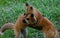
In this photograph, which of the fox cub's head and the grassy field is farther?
the grassy field

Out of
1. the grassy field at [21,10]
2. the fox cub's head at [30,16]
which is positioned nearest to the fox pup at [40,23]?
the fox cub's head at [30,16]

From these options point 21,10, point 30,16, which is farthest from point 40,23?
point 21,10

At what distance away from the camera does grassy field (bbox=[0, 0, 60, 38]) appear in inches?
350

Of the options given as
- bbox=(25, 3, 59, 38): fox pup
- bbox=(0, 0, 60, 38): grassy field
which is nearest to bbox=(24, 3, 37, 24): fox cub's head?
bbox=(25, 3, 59, 38): fox pup

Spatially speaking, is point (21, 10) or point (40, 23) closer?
point (40, 23)

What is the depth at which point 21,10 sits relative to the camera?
384 inches

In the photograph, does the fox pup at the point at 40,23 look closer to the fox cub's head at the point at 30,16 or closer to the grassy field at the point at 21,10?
A: the fox cub's head at the point at 30,16

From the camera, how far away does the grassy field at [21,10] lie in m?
8.90

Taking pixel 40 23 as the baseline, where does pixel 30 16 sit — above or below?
above

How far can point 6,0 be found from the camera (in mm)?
10758

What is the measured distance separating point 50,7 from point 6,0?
1.52 metres

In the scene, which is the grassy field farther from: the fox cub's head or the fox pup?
the fox cub's head

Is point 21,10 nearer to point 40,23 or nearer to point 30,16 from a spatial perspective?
point 40,23

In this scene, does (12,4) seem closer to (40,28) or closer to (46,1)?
(46,1)
